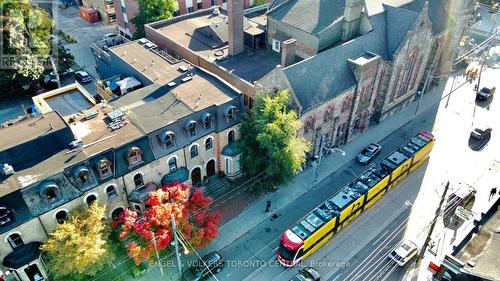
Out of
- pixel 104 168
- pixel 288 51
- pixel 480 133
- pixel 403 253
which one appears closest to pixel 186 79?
pixel 288 51

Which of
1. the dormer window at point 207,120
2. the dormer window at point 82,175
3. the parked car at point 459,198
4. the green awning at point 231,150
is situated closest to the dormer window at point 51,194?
the dormer window at point 82,175

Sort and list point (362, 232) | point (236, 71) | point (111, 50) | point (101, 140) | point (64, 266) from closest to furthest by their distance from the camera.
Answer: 1. point (64, 266)
2. point (101, 140)
3. point (362, 232)
4. point (236, 71)
5. point (111, 50)

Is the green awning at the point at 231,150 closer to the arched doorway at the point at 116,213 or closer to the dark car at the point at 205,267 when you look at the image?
the dark car at the point at 205,267

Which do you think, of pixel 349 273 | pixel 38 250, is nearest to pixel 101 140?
pixel 38 250

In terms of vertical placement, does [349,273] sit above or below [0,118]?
below

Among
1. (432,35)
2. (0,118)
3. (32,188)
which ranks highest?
(432,35)

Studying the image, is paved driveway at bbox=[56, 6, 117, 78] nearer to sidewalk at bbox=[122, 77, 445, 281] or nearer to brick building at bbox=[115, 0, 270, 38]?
brick building at bbox=[115, 0, 270, 38]

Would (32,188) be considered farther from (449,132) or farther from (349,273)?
(449,132)

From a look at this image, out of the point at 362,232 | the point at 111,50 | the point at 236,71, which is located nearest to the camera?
the point at 362,232
